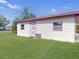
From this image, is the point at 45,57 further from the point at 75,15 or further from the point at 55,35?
the point at 55,35

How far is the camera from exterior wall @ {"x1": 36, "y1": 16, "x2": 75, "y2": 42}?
58.0ft

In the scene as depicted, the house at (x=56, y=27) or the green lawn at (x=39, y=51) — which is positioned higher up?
the house at (x=56, y=27)

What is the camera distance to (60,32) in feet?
63.0

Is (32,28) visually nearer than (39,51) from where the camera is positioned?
No

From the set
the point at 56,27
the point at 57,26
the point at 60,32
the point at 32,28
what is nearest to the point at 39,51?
the point at 60,32

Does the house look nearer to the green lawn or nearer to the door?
the door

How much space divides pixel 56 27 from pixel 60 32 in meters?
1.06

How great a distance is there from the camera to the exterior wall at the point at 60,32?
17.7 m

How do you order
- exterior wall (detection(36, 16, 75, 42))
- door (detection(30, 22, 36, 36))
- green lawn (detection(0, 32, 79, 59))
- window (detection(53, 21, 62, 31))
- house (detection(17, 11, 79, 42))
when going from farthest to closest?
door (detection(30, 22, 36, 36)), window (detection(53, 21, 62, 31)), exterior wall (detection(36, 16, 75, 42)), house (detection(17, 11, 79, 42)), green lawn (detection(0, 32, 79, 59))

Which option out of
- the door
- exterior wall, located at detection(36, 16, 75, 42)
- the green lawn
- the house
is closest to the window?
the house

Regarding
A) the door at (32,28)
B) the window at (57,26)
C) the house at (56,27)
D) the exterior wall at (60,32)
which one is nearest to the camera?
the house at (56,27)

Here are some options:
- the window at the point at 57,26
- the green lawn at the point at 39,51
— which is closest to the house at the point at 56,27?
the window at the point at 57,26

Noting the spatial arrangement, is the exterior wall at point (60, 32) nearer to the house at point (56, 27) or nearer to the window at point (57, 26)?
the house at point (56, 27)

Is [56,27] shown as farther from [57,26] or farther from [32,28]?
[32,28]
